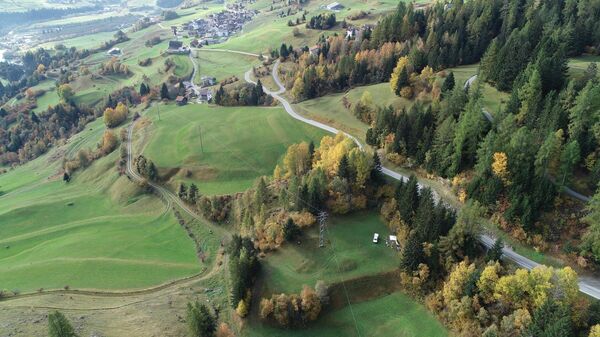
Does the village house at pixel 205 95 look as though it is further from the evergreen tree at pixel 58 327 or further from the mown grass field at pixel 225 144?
the evergreen tree at pixel 58 327

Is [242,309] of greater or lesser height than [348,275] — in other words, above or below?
below

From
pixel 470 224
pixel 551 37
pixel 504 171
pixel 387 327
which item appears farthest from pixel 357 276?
pixel 551 37

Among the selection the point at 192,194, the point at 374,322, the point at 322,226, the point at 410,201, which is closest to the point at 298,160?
the point at 322,226

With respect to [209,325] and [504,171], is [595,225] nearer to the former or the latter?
[504,171]

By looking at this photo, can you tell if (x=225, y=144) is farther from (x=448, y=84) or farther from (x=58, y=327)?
(x=58, y=327)

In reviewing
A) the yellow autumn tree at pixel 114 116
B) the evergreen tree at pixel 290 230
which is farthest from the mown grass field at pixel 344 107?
the yellow autumn tree at pixel 114 116

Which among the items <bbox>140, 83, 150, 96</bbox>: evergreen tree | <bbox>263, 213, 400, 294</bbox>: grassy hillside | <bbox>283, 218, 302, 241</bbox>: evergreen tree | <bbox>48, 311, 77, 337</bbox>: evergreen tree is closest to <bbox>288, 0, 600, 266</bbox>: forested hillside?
<bbox>263, 213, 400, 294</bbox>: grassy hillside
